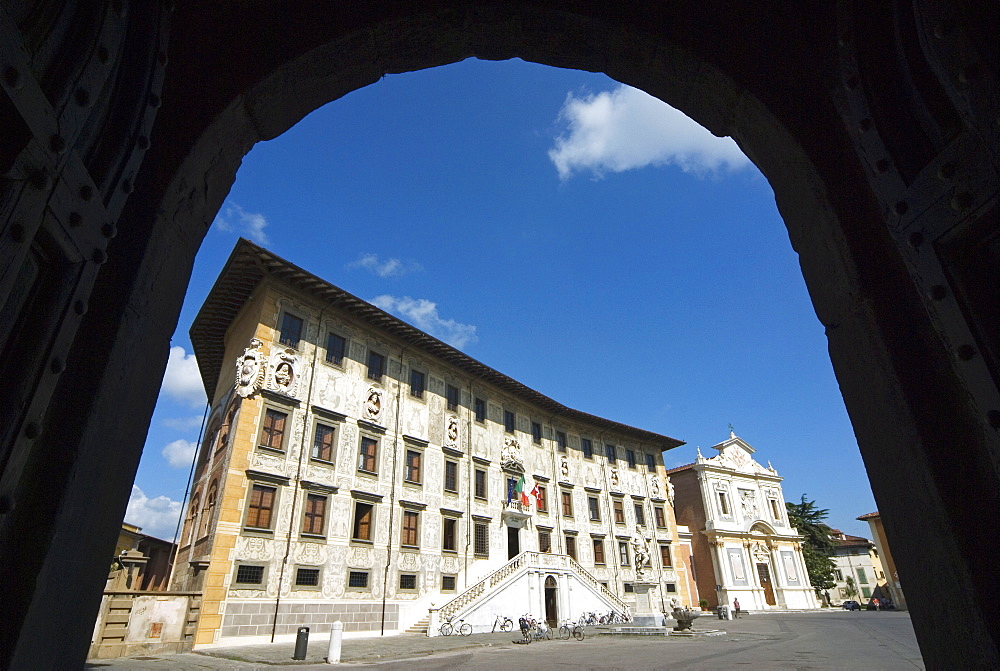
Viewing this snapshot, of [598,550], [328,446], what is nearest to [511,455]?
[598,550]

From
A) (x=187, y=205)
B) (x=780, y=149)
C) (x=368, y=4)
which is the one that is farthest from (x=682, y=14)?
(x=187, y=205)

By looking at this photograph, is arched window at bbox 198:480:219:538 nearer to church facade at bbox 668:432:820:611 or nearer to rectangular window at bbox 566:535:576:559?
rectangular window at bbox 566:535:576:559

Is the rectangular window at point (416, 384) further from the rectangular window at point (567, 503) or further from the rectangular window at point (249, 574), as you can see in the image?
the rectangular window at point (567, 503)

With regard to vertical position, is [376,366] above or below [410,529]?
above

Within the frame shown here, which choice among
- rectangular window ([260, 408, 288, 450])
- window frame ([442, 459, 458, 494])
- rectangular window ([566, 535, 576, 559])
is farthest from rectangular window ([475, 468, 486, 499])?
rectangular window ([260, 408, 288, 450])

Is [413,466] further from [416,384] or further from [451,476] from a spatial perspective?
[416,384]

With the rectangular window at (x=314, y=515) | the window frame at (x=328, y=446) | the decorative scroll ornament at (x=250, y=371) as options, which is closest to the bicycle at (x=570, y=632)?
the rectangular window at (x=314, y=515)

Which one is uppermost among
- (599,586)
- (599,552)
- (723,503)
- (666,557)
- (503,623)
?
(723,503)

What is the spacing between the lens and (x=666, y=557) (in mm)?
35719

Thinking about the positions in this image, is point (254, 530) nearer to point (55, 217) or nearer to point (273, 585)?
point (273, 585)

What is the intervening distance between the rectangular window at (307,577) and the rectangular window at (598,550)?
18.1 meters

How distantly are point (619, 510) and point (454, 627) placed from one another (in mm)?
16641

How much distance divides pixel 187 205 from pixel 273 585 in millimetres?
Answer: 18542

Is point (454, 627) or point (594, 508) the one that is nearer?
point (454, 627)
